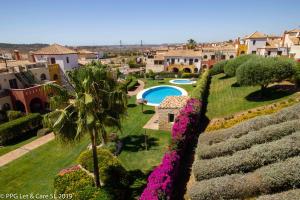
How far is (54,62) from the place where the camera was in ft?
126

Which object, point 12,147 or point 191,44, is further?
point 191,44

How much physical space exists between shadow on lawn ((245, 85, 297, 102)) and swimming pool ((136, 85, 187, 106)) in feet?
45.5

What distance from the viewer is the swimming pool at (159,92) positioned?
3772 centimetres

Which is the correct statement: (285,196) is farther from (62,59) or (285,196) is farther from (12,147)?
(62,59)

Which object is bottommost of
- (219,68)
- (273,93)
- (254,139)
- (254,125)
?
(254,139)

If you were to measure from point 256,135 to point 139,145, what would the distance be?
9.99 meters

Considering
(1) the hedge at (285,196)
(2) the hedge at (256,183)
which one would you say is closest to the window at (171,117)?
(2) the hedge at (256,183)

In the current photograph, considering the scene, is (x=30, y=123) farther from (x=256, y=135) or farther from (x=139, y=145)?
(x=256, y=135)

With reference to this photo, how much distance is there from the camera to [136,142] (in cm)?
2017

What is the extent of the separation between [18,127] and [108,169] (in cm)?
1381

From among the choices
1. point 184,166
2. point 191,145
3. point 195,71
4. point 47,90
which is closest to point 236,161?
point 184,166

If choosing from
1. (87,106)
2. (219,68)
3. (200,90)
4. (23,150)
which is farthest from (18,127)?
(219,68)

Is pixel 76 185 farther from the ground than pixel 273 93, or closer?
closer

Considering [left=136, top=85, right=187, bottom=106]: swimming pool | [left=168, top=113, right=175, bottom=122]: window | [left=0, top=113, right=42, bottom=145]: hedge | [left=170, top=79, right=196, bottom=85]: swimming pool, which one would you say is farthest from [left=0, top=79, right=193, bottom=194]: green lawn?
[left=170, top=79, right=196, bottom=85]: swimming pool
